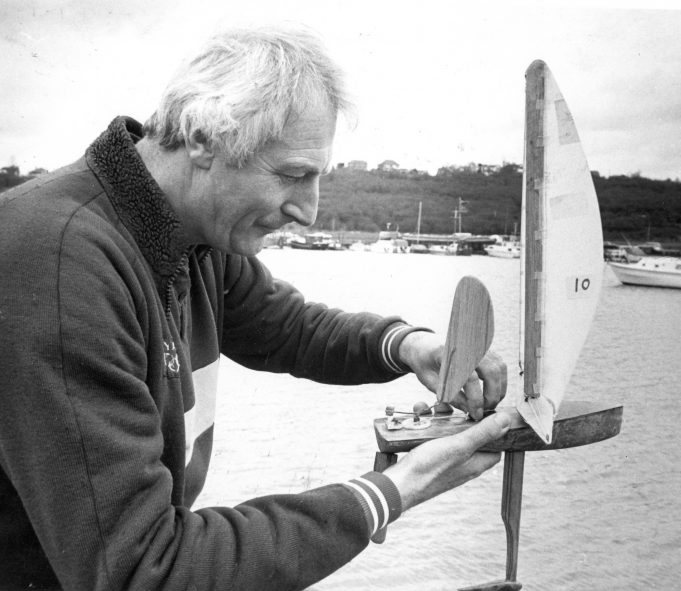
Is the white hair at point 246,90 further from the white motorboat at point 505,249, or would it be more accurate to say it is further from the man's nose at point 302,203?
the white motorboat at point 505,249

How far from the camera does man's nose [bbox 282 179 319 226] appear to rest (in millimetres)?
1043

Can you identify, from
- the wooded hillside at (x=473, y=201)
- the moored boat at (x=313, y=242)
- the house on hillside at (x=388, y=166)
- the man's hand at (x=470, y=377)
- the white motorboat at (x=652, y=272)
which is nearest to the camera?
the man's hand at (x=470, y=377)

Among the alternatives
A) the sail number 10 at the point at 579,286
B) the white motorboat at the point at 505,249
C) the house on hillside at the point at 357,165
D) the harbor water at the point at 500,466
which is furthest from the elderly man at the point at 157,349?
the white motorboat at the point at 505,249

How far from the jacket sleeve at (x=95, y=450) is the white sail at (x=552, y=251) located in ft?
1.62

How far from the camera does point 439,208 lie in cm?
298

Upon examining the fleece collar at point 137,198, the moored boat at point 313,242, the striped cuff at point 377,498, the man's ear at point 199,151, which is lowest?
the striped cuff at point 377,498

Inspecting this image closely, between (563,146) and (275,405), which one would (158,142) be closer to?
(563,146)

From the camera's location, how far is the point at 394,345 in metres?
1.35

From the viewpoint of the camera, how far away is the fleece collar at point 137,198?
0.96 meters

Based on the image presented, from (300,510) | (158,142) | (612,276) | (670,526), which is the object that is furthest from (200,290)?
(612,276)

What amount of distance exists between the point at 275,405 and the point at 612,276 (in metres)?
1.66

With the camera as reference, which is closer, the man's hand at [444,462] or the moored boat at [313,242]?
the man's hand at [444,462]

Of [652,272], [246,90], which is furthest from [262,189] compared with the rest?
[652,272]

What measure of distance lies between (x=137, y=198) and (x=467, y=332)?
55 centimetres
